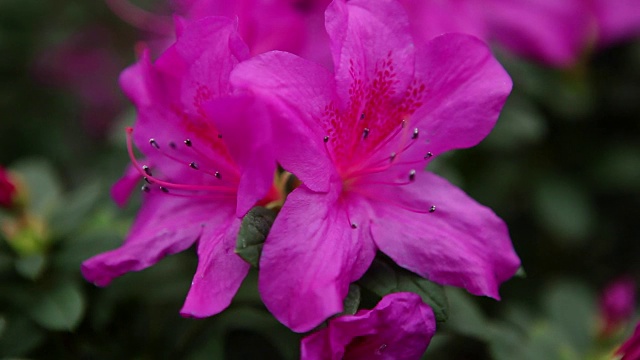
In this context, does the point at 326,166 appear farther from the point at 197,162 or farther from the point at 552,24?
the point at 552,24

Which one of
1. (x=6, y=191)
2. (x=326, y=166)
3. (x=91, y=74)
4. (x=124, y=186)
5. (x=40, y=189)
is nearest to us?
(x=326, y=166)

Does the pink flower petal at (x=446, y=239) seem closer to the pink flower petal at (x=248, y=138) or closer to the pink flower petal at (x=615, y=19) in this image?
the pink flower petal at (x=248, y=138)

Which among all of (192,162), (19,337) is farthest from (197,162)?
(19,337)

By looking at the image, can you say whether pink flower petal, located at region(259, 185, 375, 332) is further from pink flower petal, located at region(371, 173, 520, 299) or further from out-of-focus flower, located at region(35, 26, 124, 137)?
out-of-focus flower, located at region(35, 26, 124, 137)

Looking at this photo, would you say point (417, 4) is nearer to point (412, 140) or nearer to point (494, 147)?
point (494, 147)

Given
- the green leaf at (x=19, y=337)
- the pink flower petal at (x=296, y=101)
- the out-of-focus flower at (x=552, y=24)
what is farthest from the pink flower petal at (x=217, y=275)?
the out-of-focus flower at (x=552, y=24)

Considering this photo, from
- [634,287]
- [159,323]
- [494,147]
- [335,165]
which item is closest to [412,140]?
[335,165]

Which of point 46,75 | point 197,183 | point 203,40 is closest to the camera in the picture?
point 203,40
